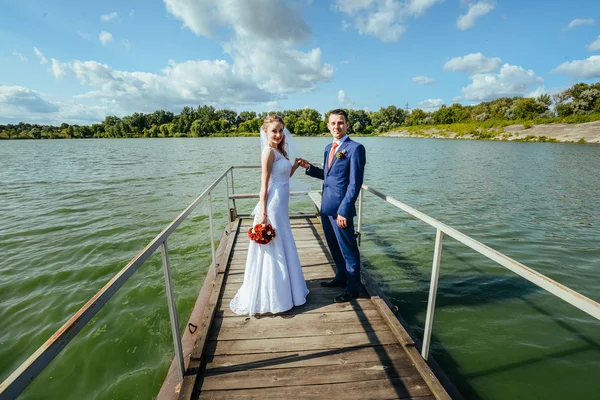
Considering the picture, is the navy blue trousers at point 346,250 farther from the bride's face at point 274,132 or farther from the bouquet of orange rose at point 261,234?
the bride's face at point 274,132

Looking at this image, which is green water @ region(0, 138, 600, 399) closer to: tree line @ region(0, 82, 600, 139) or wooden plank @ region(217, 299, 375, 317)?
wooden plank @ region(217, 299, 375, 317)

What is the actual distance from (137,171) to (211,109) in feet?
355

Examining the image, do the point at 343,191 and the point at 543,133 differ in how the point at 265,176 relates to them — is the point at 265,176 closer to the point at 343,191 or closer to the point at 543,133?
the point at 343,191

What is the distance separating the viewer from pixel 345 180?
3.35 metres

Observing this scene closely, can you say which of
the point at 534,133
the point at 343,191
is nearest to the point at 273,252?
the point at 343,191

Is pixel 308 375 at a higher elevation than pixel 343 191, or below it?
below

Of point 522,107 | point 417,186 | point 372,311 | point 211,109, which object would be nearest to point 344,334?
point 372,311

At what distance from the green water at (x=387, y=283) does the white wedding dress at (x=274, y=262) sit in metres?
1.58

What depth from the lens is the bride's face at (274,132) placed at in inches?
124

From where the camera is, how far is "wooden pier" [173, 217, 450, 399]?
238cm

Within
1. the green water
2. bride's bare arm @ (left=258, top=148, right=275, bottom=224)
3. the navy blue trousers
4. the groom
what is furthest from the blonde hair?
the green water

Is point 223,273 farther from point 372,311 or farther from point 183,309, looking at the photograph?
point 372,311

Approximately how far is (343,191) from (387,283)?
3.07 metres

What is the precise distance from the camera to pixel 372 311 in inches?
Result: 135
